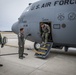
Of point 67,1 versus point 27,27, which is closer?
point 67,1

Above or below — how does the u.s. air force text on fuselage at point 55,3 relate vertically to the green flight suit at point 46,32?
above

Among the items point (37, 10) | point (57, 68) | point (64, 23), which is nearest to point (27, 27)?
point (37, 10)

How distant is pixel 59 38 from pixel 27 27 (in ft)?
7.85

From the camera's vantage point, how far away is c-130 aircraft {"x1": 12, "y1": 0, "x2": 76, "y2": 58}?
7.30 meters

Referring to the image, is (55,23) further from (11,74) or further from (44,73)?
(11,74)

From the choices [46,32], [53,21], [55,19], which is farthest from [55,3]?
[46,32]

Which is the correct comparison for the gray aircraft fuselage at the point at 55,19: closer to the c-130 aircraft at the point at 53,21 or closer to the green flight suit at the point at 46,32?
the c-130 aircraft at the point at 53,21

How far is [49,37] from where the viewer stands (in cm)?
838

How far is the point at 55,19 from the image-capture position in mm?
7727

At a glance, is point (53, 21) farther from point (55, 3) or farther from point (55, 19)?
point (55, 3)

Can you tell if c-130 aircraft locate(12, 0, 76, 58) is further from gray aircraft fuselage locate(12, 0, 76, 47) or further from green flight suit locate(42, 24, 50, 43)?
green flight suit locate(42, 24, 50, 43)

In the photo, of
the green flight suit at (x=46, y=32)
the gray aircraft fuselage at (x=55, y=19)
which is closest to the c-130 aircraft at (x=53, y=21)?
the gray aircraft fuselage at (x=55, y=19)

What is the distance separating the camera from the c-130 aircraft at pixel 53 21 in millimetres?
7297

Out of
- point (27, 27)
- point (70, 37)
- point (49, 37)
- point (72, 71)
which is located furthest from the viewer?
point (27, 27)
